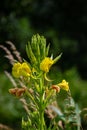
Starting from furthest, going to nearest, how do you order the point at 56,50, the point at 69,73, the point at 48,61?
the point at 56,50 < the point at 69,73 < the point at 48,61

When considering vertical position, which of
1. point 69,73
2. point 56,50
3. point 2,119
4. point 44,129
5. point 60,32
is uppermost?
point 60,32

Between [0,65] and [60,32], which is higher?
[60,32]

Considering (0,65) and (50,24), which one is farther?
(50,24)

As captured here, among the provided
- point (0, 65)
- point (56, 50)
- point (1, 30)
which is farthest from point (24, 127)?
point (56, 50)

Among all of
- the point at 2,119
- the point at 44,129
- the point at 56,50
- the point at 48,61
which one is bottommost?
the point at 44,129

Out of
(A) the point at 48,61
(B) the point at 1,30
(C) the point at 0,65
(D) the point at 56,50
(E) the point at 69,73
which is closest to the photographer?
(A) the point at 48,61

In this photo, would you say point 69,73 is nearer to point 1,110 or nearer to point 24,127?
point 1,110

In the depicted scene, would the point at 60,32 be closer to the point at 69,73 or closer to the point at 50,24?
the point at 50,24

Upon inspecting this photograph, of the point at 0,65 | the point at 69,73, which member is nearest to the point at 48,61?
the point at 0,65

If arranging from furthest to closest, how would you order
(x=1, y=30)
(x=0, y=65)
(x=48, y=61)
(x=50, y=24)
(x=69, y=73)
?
1. (x=50, y=24)
2. (x=69, y=73)
3. (x=1, y=30)
4. (x=0, y=65)
5. (x=48, y=61)
